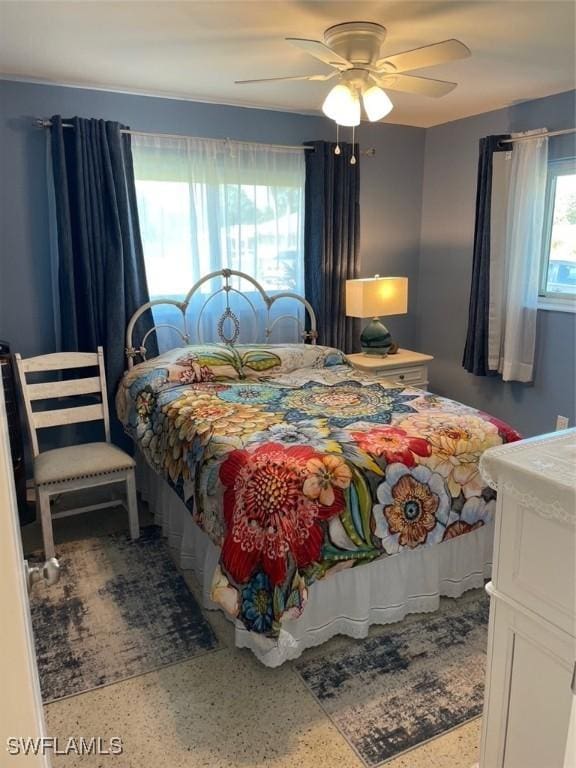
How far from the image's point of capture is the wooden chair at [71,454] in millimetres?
2758

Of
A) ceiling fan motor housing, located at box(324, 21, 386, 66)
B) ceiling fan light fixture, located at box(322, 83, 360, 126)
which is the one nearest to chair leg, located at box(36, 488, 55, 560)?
ceiling fan light fixture, located at box(322, 83, 360, 126)

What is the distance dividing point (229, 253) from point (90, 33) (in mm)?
1565

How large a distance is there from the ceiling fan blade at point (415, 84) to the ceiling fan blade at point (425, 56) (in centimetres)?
9

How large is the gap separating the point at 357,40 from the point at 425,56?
1.08 feet

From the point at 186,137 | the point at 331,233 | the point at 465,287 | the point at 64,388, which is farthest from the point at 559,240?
the point at 64,388

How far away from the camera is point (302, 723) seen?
1823 millimetres

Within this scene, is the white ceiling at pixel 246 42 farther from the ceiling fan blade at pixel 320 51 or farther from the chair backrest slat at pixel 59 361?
the chair backrest slat at pixel 59 361

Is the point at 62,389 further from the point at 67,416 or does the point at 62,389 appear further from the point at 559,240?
the point at 559,240

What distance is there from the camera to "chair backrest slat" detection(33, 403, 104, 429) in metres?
3.07

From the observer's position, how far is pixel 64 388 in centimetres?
315

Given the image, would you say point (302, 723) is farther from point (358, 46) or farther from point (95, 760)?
point (358, 46)

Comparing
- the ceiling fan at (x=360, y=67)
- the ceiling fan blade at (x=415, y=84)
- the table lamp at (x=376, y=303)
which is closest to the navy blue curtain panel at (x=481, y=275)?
the table lamp at (x=376, y=303)

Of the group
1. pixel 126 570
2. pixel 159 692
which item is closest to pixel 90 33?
pixel 126 570

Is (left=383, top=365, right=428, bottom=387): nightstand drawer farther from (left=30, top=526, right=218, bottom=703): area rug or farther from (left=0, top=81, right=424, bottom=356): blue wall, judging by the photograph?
(left=30, top=526, right=218, bottom=703): area rug
